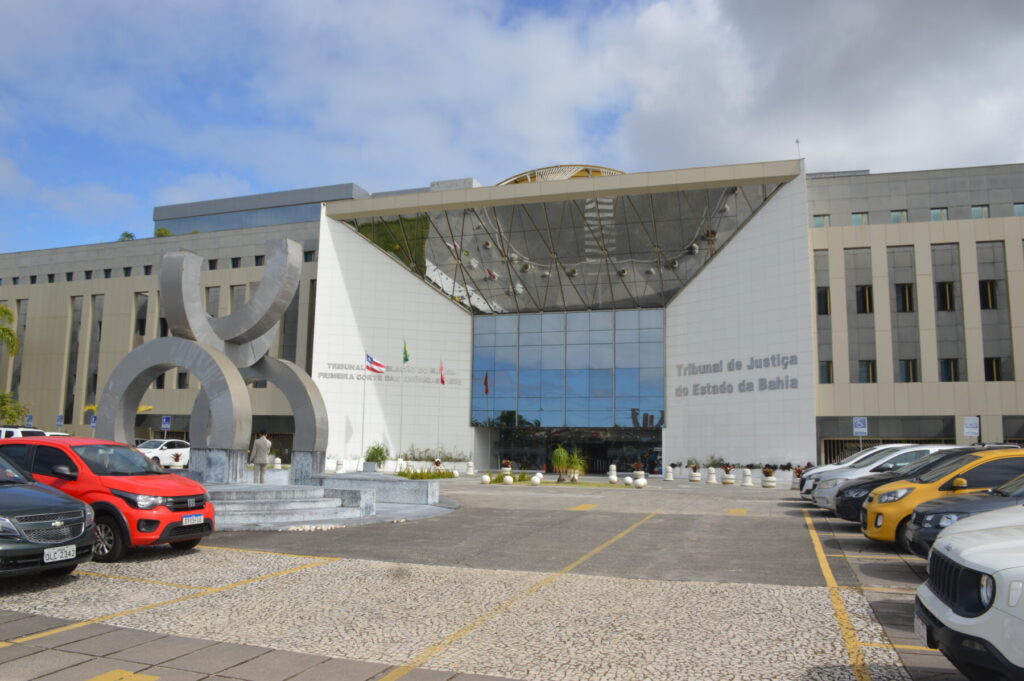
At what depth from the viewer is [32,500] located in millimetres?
8219

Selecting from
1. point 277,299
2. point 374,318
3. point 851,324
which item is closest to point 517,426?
point 374,318

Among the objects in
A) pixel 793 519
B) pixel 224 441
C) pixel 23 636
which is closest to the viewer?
pixel 23 636

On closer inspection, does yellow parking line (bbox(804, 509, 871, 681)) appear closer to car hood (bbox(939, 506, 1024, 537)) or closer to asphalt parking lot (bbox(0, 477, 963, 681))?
asphalt parking lot (bbox(0, 477, 963, 681))

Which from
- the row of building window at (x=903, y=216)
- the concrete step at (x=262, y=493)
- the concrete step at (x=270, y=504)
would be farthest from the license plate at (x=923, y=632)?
the row of building window at (x=903, y=216)

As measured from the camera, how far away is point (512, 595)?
812 centimetres

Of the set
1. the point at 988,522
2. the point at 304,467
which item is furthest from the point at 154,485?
the point at 304,467

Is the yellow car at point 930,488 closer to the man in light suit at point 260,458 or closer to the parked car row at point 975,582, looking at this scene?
the parked car row at point 975,582

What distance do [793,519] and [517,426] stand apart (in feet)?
110

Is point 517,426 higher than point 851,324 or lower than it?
lower

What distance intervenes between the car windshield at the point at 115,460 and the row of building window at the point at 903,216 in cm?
3928

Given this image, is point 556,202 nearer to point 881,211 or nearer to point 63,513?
point 881,211

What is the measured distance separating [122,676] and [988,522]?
21.8 feet

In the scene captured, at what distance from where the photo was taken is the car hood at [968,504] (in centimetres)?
871

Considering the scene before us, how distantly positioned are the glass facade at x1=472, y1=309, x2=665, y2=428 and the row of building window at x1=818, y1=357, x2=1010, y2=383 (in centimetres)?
1032
